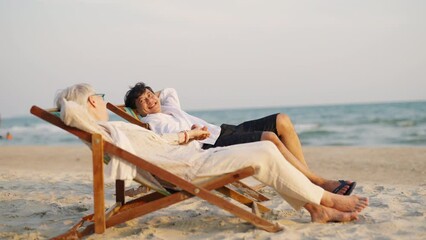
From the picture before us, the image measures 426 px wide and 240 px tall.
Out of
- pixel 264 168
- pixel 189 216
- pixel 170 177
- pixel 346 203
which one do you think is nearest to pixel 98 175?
pixel 170 177

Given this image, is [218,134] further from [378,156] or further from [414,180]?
[378,156]

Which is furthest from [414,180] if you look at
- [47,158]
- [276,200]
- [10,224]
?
[47,158]

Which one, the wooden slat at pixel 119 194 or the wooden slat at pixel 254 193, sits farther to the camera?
the wooden slat at pixel 254 193

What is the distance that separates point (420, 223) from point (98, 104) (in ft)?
8.05

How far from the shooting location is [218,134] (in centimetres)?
469

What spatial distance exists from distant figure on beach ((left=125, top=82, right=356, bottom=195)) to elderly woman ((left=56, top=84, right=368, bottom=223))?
0.99 feet

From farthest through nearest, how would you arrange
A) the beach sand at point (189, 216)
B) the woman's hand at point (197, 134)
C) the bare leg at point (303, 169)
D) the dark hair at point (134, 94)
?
the dark hair at point (134, 94) < the woman's hand at point (197, 134) < the bare leg at point (303, 169) < the beach sand at point (189, 216)

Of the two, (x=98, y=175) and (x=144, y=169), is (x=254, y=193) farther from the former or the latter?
(x=98, y=175)

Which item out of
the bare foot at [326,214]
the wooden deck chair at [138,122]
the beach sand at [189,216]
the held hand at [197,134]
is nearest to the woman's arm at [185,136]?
the held hand at [197,134]

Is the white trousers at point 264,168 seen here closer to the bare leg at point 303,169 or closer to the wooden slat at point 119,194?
the bare leg at point 303,169

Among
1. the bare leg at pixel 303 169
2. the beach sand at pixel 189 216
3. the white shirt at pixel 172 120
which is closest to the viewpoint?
the beach sand at pixel 189 216

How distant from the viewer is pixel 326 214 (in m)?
3.37

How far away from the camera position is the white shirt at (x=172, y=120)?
4.50 m

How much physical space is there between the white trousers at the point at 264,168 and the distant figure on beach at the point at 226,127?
438 millimetres
